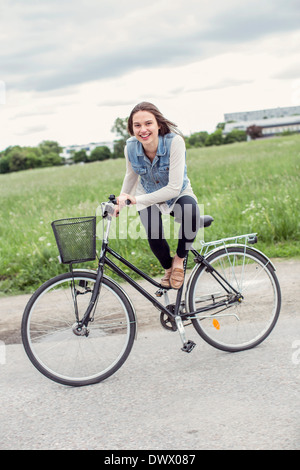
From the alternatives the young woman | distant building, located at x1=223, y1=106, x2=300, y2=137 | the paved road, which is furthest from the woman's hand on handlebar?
distant building, located at x1=223, y1=106, x2=300, y2=137

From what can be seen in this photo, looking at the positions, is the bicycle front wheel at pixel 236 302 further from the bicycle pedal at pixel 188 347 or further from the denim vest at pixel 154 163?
the denim vest at pixel 154 163

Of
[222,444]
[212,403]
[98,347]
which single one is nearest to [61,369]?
[98,347]

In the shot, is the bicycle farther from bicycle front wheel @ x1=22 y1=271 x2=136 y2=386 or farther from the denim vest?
the denim vest

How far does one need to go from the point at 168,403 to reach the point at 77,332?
2.79 ft

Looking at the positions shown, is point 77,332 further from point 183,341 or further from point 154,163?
point 154,163

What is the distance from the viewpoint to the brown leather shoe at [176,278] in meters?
4.09

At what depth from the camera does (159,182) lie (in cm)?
405

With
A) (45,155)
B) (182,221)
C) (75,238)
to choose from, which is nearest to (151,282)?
(182,221)

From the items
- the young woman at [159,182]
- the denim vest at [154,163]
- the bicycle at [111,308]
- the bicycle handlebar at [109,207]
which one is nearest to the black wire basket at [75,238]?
the bicycle at [111,308]

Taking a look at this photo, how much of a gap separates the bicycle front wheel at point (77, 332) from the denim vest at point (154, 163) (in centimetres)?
78

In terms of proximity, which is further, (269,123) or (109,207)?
(269,123)

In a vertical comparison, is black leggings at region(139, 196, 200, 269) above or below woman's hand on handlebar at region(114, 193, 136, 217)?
below

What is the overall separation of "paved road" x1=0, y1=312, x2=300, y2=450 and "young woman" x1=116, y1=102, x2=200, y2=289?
25.7 inches

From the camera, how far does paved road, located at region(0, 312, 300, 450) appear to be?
2998 millimetres
